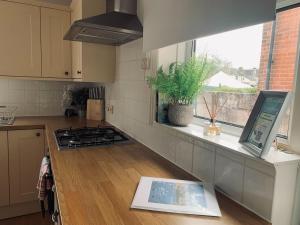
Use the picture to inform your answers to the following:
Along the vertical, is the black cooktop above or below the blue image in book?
above

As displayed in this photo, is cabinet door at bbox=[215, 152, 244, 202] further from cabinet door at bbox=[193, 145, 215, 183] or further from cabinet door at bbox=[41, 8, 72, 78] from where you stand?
cabinet door at bbox=[41, 8, 72, 78]

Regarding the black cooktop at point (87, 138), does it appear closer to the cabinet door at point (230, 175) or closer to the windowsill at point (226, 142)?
the windowsill at point (226, 142)

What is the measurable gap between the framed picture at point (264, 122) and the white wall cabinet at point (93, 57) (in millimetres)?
1603

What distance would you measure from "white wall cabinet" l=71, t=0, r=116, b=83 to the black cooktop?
20.3 inches

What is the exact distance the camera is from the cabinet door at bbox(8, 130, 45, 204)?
2.26 metres

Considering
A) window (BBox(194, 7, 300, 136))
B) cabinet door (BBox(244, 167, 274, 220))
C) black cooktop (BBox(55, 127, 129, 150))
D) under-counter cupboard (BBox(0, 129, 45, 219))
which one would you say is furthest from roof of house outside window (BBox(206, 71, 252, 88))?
under-counter cupboard (BBox(0, 129, 45, 219))

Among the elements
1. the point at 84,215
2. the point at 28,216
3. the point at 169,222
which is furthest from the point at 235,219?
the point at 28,216

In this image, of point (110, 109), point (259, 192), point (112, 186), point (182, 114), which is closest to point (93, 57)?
point (110, 109)

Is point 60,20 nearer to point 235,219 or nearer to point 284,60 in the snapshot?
point 284,60

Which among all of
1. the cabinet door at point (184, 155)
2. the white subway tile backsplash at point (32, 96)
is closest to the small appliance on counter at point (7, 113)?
the white subway tile backsplash at point (32, 96)

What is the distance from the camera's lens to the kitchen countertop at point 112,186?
2.67 feet

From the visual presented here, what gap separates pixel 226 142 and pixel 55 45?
220 cm

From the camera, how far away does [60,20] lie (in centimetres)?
252

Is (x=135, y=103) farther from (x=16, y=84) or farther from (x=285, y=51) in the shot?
(x=16, y=84)
